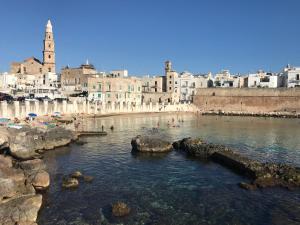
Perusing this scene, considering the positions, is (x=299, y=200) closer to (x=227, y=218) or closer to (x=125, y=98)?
(x=227, y=218)

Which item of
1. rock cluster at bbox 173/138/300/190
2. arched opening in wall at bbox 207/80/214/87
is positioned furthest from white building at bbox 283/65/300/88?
rock cluster at bbox 173/138/300/190

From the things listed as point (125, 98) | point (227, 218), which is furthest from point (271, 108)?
point (227, 218)

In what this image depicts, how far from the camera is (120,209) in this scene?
46.8 feet

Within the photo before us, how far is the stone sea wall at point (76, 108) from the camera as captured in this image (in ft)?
142

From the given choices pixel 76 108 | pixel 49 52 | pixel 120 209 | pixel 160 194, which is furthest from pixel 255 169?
pixel 49 52

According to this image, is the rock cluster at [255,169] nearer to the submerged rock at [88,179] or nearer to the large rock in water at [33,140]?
the submerged rock at [88,179]

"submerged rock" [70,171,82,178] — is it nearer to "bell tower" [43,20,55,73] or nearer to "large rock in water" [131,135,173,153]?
"large rock in water" [131,135,173,153]

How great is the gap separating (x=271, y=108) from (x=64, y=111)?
58775 mm

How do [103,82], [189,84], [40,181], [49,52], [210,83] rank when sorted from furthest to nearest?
[210,83] → [189,84] → [49,52] → [103,82] → [40,181]

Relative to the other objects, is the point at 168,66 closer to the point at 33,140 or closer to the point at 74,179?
the point at 33,140

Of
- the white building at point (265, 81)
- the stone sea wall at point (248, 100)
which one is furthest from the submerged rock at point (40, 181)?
the white building at point (265, 81)

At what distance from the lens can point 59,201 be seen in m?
15.5

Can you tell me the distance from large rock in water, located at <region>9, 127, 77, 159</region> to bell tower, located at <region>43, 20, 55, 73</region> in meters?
62.5

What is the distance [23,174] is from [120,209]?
6438 mm
